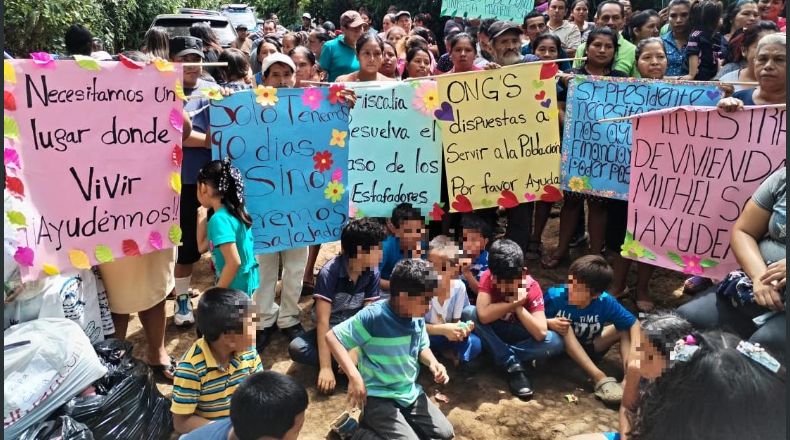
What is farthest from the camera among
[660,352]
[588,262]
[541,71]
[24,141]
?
[541,71]

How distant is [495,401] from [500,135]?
1.91 m

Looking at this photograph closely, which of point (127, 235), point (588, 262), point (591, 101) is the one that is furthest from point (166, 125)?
point (591, 101)

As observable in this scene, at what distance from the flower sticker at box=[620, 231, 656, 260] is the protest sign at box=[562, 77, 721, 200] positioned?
45 centimetres

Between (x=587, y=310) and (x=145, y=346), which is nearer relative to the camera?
(x=587, y=310)

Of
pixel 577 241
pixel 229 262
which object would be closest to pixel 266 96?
pixel 229 262

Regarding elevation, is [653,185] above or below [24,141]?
below

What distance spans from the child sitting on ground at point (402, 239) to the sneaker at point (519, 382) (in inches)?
37.1

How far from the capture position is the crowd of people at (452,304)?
2018mm

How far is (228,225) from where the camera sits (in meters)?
3.45

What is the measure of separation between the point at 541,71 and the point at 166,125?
2.60 m

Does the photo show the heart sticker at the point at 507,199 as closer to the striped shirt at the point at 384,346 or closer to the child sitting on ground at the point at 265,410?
the striped shirt at the point at 384,346

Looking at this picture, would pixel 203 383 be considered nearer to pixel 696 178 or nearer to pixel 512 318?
pixel 512 318

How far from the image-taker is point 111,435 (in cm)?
282

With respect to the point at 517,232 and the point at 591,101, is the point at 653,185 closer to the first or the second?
the point at 591,101
